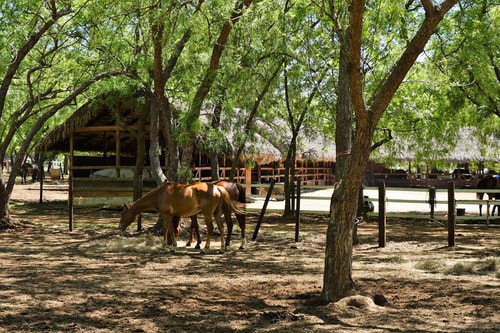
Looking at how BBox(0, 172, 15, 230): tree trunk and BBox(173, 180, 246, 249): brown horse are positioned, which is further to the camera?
BBox(0, 172, 15, 230): tree trunk

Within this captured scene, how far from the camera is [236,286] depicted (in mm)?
7422

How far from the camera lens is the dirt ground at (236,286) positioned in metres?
5.52

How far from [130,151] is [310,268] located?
61.4 ft

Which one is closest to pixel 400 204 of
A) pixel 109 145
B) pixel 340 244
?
pixel 109 145

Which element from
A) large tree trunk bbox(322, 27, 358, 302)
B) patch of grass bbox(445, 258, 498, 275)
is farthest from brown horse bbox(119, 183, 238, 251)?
large tree trunk bbox(322, 27, 358, 302)

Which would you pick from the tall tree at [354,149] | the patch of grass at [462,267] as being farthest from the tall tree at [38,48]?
the patch of grass at [462,267]

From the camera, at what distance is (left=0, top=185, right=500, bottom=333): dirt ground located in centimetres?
552

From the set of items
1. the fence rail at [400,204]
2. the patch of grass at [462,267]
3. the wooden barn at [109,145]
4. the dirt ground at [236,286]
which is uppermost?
the wooden barn at [109,145]

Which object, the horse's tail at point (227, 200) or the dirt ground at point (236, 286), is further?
the horse's tail at point (227, 200)

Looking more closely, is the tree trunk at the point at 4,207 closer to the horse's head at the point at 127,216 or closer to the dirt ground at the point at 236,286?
the dirt ground at the point at 236,286

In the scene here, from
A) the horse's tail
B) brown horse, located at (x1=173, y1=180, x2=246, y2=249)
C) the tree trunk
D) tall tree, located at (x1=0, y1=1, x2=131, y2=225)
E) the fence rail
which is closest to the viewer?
the horse's tail

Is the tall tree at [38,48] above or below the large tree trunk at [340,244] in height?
above

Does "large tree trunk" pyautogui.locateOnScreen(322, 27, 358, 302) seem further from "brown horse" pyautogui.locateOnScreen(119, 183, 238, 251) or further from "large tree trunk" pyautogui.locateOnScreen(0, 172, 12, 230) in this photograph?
"large tree trunk" pyautogui.locateOnScreen(0, 172, 12, 230)

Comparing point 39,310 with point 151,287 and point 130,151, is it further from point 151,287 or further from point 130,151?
point 130,151
